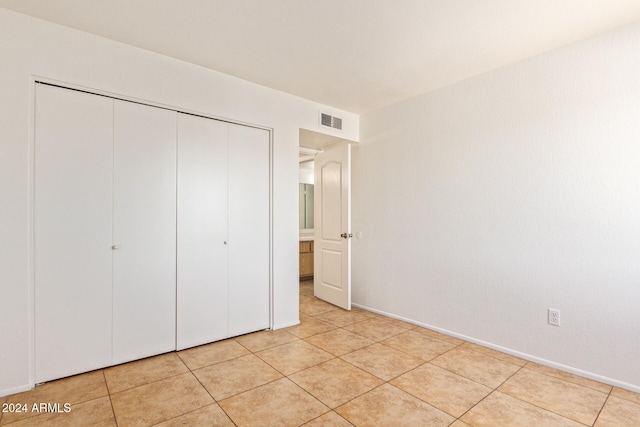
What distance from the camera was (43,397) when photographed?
2104 millimetres

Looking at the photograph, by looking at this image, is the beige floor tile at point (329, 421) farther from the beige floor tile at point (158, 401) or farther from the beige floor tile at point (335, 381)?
the beige floor tile at point (158, 401)

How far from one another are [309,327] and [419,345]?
1.16m

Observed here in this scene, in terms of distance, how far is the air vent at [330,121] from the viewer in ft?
12.7

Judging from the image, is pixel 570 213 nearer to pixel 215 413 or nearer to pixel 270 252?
pixel 270 252

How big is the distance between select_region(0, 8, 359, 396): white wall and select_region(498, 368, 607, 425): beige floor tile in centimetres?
323

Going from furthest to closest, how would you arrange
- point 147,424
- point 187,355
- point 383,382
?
1. point 187,355
2. point 383,382
3. point 147,424

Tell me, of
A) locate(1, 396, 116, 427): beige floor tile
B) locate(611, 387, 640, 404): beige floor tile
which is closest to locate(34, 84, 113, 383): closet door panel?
locate(1, 396, 116, 427): beige floor tile

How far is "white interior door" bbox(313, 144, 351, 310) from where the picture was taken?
409 cm

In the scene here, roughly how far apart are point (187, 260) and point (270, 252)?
0.86 meters

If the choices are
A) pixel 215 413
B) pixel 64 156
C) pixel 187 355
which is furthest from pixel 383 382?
pixel 64 156

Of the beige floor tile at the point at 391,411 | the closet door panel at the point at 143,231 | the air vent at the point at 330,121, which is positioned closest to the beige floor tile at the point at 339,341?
the beige floor tile at the point at 391,411

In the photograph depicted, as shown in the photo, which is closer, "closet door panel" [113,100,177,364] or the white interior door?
"closet door panel" [113,100,177,364]

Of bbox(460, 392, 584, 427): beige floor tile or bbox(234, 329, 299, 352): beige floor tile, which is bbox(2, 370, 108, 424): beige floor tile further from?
bbox(460, 392, 584, 427): beige floor tile

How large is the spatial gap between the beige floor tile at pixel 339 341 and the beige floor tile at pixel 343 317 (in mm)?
283
